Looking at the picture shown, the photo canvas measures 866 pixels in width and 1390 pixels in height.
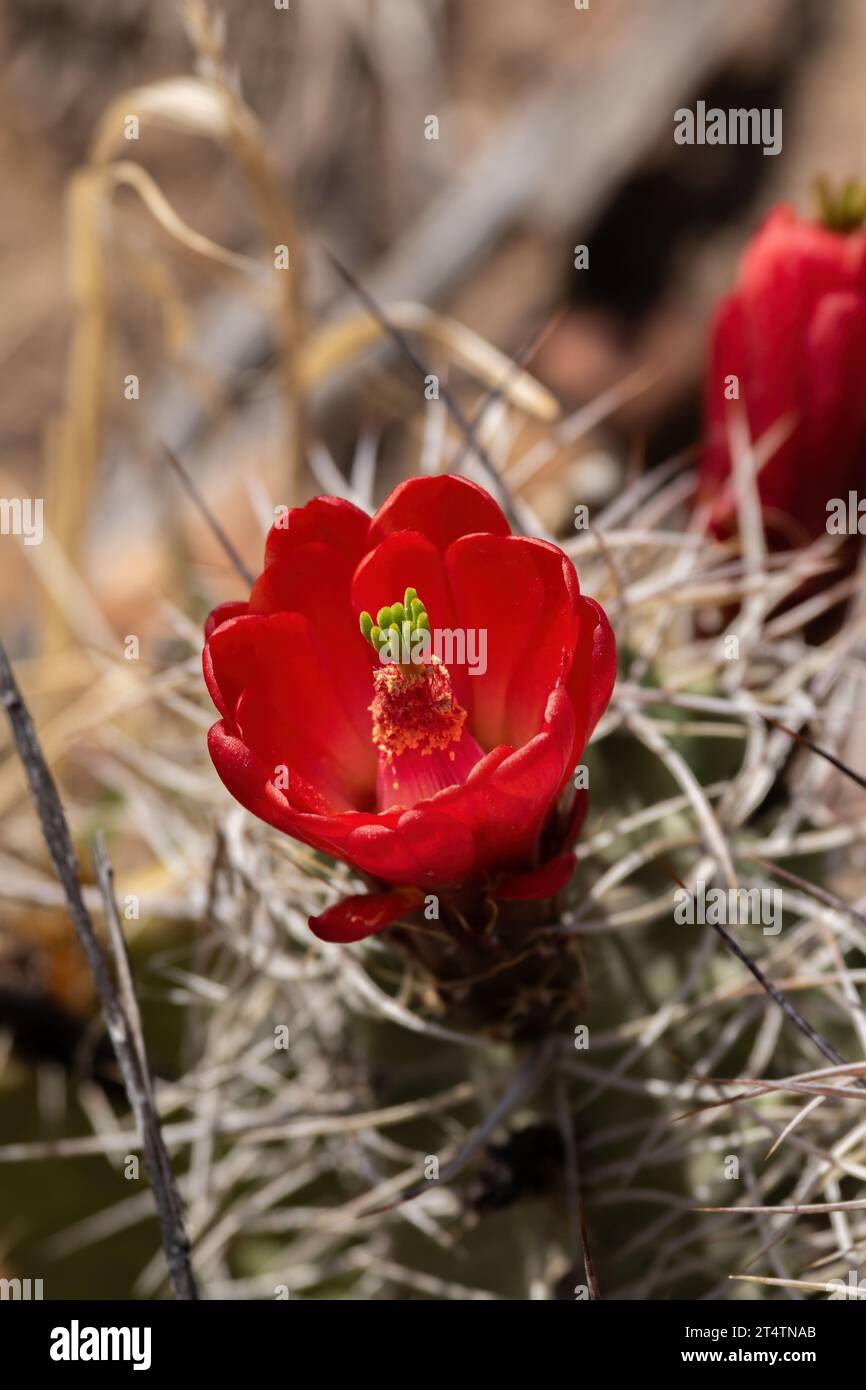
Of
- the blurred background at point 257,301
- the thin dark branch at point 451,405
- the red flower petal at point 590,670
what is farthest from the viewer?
the blurred background at point 257,301

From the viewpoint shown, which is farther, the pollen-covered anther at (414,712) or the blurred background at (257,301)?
the blurred background at (257,301)

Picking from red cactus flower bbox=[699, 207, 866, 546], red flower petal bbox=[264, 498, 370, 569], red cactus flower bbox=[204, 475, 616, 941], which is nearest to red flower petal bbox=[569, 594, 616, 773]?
red cactus flower bbox=[204, 475, 616, 941]

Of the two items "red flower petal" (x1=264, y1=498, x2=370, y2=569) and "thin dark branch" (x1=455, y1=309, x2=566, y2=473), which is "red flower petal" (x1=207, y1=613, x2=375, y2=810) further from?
"thin dark branch" (x1=455, y1=309, x2=566, y2=473)

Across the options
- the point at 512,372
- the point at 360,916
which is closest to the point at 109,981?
the point at 360,916

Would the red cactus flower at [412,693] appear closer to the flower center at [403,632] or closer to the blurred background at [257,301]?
the flower center at [403,632]

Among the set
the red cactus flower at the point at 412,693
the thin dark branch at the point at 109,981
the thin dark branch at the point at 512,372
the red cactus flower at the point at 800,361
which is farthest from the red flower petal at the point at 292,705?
the red cactus flower at the point at 800,361

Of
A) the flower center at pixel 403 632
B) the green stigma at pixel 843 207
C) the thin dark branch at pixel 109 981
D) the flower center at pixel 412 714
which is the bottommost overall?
the thin dark branch at pixel 109 981
